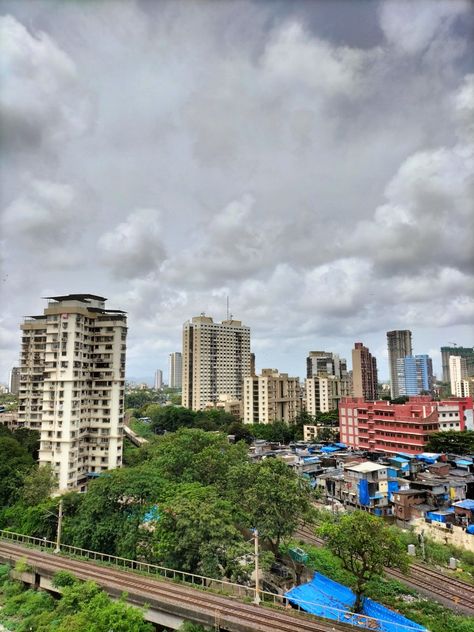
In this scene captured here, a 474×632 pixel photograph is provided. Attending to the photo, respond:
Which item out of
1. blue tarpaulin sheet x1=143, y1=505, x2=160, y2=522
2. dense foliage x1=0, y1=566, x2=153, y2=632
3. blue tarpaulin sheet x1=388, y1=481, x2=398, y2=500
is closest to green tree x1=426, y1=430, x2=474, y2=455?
blue tarpaulin sheet x1=388, y1=481, x2=398, y2=500

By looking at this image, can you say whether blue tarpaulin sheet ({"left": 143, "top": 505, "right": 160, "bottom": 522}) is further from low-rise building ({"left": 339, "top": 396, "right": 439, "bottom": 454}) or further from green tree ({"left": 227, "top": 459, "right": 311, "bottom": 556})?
low-rise building ({"left": 339, "top": 396, "right": 439, "bottom": 454})

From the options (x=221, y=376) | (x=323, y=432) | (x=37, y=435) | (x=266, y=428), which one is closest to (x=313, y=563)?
(x=37, y=435)

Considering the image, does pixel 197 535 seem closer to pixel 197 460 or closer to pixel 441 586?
pixel 197 460

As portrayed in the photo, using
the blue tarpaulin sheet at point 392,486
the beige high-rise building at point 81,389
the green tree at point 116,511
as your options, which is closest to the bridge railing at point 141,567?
the green tree at point 116,511

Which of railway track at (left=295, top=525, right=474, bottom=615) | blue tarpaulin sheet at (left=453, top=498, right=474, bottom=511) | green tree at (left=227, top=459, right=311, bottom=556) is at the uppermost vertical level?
green tree at (left=227, top=459, right=311, bottom=556)

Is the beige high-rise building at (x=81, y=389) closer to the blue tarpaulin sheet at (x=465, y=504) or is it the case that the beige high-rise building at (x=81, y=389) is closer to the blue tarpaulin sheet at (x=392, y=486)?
the blue tarpaulin sheet at (x=392, y=486)

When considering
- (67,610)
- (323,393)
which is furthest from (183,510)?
(323,393)

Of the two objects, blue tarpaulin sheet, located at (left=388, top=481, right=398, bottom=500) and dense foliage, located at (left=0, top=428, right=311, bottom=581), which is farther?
blue tarpaulin sheet, located at (left=388, top=481, right=398, bottom=500)
